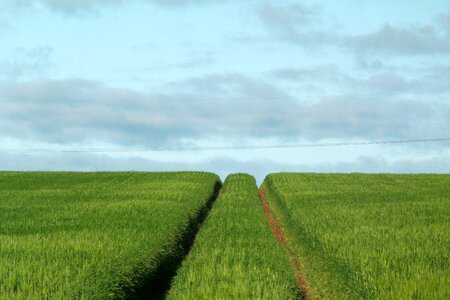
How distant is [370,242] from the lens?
1593 centimetres

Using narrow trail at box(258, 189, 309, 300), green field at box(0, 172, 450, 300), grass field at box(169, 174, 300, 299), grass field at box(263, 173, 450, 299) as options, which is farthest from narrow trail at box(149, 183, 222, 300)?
grass field at box(263, 173, 450, 299)

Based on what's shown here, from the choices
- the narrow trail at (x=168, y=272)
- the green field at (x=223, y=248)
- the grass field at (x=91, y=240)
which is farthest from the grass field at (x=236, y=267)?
the grass field at (x=91, y=240)

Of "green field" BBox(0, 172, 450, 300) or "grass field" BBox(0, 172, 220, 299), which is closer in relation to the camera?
"green field" BBox(0, 172, 450, 300)

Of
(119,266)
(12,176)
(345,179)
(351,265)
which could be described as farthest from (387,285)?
(12,176)

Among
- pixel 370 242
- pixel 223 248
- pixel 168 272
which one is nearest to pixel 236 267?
pixel 223 248

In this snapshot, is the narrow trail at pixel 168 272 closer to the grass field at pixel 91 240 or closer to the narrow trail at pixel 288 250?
the grass field at pixel 91 240

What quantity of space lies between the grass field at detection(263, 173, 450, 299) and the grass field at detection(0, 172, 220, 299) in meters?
3.90

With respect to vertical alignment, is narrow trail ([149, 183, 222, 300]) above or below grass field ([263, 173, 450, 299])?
below

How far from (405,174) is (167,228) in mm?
37211

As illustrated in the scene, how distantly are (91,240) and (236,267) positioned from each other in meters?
4.94

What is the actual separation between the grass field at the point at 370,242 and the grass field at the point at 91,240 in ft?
12.8

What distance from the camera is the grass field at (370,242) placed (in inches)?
448

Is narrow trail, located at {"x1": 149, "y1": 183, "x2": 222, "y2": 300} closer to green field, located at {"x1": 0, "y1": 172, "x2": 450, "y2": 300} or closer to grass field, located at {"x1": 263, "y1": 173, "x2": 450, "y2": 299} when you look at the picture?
green field, located at {"x1": 0, "y1": 172, "x2": 450, "y2": 300}

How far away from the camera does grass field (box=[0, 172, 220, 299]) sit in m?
11.8
